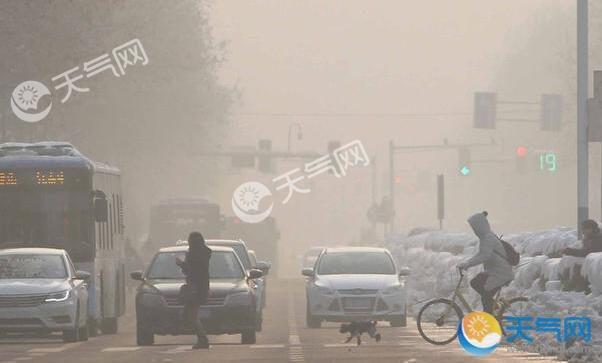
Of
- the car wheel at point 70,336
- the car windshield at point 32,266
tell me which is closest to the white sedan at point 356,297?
the car wheel at point 70,336

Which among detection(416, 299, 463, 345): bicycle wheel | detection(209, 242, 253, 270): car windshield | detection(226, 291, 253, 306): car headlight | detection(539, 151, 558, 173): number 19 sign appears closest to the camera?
detection(416, 299, 463, 345): bicycle wheel

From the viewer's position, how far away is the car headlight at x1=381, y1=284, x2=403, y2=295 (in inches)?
1313

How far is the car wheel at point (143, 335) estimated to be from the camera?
2719 centimetres

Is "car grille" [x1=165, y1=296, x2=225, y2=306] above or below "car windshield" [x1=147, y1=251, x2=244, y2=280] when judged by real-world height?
below

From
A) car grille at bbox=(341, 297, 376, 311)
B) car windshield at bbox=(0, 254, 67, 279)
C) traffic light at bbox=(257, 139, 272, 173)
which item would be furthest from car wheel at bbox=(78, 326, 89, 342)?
traffic light at bbox=(257, 139, 272, 173)

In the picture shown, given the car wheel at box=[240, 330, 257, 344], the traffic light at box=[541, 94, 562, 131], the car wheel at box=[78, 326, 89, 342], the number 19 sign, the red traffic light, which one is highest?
the traffic light at box=[541, 94, 562, 131]

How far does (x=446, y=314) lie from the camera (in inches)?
984

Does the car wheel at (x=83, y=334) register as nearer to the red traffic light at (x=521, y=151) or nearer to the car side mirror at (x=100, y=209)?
the car side mirror at (x=100, y=209)

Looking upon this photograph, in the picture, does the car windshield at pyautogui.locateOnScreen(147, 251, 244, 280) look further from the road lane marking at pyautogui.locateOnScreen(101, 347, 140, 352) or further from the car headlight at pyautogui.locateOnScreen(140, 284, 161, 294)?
the road lane marking at pyautogui.locateOnScreen(101, 347, 140, 352)

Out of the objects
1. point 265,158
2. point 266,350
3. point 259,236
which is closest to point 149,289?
point 266,350

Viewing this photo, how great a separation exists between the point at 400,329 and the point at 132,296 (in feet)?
83.0

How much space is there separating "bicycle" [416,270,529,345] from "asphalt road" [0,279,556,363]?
19 cm

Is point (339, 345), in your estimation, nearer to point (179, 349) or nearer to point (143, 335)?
point (179, 349)

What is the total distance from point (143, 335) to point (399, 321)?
7.55 metres
